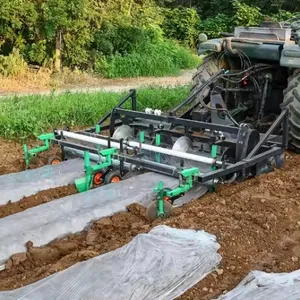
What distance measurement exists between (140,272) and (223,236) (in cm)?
96

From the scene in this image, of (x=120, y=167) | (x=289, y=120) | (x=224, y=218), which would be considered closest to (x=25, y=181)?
(x=120, y=167)

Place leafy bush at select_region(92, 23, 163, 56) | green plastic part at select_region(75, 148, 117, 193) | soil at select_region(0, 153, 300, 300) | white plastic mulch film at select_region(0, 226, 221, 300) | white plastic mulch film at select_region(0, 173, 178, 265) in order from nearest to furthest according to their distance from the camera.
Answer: white plastic mulch film at select_region(0, 226, 221, 300) < soil at select_region(0, 153, 300, 300) < white plastic mulch film at select_region(0, 173, 178, 265) < green plastic part at select_region(75, 148, 117, 193) < leafy bush at select_region(92, 23, 163, 56)

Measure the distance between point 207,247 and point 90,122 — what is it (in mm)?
4965

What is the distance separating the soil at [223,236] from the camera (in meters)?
3.85

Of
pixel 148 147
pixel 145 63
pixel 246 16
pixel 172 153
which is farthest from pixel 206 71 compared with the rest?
pixel 246 16

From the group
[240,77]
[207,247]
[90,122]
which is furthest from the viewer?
[90,122]

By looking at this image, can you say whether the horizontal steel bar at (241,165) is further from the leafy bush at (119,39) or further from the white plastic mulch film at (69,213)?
the leafy bush at (119,39)

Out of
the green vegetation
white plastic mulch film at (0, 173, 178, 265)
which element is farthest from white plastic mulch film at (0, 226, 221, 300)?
the green vegetation

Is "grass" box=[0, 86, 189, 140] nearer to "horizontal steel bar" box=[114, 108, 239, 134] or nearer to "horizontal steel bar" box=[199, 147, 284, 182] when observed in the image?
"horizontal steel bar" box=[114, 108, 239, 134]

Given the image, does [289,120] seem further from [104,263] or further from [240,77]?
[104,263]

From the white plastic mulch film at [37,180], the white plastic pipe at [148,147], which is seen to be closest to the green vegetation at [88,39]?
the white plastic pipe at [148,147]

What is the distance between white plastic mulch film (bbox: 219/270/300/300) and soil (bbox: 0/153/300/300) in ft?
0.76

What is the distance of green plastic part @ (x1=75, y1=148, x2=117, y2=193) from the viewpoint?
5.56 meters

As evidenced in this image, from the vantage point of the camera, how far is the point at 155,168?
5.50 meters
